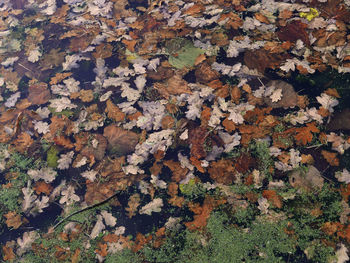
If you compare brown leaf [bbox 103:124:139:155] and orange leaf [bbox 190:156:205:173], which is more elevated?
brown leaf [bbox 103:124:139:155]

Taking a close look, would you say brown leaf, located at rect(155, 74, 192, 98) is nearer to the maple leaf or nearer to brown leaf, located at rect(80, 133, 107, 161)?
brown leaf, located at rect(80, 133, 107, 161)

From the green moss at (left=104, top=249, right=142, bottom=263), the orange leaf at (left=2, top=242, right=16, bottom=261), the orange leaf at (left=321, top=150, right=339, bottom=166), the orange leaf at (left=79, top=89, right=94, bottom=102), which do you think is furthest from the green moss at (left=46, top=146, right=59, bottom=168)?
the orange leaf at (left=321, top=150, right=339, bottom=166)

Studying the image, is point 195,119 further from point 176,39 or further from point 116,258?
point 116,258

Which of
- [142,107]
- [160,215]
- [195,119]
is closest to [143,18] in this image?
[142,107]

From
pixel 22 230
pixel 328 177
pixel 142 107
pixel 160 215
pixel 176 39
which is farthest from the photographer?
pixel 176 39

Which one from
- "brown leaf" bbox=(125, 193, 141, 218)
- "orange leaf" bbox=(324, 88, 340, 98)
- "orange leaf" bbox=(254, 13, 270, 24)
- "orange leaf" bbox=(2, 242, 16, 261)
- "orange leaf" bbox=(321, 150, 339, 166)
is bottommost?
"orange leaf" bbox=(2, 242, 16, 261)

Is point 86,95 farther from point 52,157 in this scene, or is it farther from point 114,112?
point 52,157

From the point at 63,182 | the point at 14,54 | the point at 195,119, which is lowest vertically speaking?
the point at 63,182
